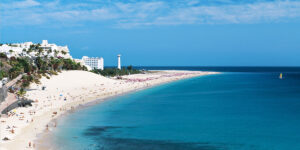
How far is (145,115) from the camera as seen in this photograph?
3969 cm

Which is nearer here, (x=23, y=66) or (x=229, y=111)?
(x=229, y=111)

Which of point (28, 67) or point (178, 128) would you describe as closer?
point (178, 128)

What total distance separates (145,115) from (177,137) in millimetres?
12211

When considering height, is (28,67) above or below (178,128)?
above

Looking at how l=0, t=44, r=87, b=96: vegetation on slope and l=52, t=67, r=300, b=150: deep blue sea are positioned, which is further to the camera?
l=0, t=44, r=87, b=96: vegetation on slope

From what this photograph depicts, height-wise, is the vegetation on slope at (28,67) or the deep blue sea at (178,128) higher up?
the vegetation on slope at (28,67)

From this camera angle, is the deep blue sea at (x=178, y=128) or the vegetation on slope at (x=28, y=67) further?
the vegetation on slope at (x=28, y=67)

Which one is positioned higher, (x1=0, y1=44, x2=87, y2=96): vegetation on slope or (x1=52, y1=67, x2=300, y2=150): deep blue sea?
(x1=0, y1=44, x2=87, y2=96): vegetation on slope

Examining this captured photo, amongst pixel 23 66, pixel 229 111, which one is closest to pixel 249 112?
pixel 229 111

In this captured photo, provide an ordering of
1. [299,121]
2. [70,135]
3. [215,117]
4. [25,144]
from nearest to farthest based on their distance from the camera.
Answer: [25,144] < [70,135] < [299,121] < [215,117]

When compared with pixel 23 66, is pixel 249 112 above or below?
below

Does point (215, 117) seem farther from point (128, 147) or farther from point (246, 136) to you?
point (128, 147)

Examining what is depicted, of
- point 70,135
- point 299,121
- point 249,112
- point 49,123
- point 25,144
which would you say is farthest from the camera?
point 249,112

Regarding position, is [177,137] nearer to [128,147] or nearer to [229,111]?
[128,147]
